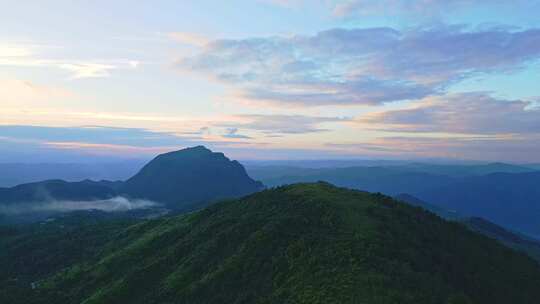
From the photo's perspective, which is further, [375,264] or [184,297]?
[184,297]

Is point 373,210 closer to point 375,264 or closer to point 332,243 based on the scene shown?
point 332,243

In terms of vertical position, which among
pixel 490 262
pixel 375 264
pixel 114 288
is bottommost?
pixel 114 288

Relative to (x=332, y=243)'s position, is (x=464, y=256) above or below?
below

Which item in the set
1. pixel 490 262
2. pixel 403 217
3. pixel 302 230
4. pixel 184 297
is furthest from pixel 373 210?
pixel 184 297

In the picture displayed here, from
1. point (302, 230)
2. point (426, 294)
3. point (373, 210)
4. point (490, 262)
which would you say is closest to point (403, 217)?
point (373, 210)

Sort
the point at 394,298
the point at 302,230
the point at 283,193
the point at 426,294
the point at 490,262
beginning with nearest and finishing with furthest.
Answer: the point at 394,298
the point at 426,294
the point at 302,230
the point at 490,262
the point at 283,193

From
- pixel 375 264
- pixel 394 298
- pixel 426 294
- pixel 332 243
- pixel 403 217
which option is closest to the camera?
pixel 394 298

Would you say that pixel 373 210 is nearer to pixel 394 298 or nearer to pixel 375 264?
pixel 375 264
